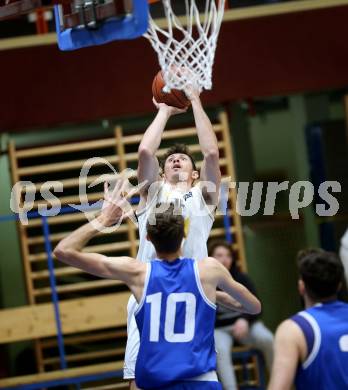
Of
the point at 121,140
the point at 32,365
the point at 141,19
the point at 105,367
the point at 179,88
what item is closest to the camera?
the point at 141,19

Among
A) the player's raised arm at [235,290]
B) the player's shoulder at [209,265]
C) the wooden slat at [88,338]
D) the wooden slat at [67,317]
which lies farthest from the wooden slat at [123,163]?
the player's shoulder at [209,265]

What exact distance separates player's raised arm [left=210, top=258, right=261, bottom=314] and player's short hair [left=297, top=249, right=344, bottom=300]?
0.80 m

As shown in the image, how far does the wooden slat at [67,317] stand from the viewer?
30.1 ft

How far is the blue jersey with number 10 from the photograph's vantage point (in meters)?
4.55

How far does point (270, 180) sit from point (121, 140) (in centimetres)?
277

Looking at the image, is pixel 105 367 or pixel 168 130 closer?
pixel 105 367

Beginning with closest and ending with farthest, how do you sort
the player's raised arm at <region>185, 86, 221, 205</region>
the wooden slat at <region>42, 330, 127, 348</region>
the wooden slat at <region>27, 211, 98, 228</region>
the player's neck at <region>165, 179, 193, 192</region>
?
the player's raised arm at <region>185, 86, 221, 205</region> → the player's neck at <region>165, 179, 193, 192</region> → the wooden slat at <region>27, 211, 98, 228</region> → the wooden slat at <region>42, 330, 127, 348</region>

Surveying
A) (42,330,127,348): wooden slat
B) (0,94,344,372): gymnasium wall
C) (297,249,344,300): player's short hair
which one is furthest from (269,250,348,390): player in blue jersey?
(0,94,344,372): gymnasium wall

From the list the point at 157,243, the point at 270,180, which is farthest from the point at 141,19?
the point at 270,180

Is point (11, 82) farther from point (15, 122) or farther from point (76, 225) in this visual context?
point (76, 225)

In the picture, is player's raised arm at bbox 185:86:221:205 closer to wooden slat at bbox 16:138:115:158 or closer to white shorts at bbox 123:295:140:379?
white shorts at bbox 123:295:140:379

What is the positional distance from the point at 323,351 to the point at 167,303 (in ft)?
3.26

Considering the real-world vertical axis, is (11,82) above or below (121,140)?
above

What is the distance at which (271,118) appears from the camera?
11672 millimetres
